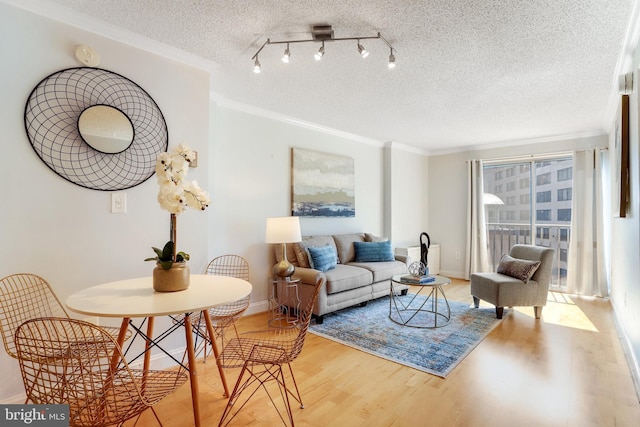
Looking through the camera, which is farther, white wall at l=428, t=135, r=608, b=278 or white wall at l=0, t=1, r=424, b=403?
white wall at l=428, t=135, r=608, b=278

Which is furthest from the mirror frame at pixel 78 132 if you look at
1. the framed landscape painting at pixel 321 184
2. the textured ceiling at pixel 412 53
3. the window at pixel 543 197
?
the window at pixel 543 197

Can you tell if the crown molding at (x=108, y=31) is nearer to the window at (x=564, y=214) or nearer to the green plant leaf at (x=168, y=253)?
the green plant leaf at (x=168, y=253)

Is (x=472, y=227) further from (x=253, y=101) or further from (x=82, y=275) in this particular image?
(x=82, y=275)

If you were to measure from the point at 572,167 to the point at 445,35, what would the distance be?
4111 mm

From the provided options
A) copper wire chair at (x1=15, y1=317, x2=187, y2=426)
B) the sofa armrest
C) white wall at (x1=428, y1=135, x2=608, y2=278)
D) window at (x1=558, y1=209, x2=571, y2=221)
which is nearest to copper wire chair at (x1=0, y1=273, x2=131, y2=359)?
copper wire chair at (x1=15, y1=317, x2=187, y2=426)

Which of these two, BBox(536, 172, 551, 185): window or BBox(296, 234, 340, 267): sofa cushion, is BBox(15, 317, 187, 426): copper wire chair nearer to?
BBox(296, 234, 340, 267): sofa cushion

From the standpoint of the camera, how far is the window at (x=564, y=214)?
520 centimetres

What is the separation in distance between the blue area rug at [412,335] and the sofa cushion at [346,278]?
0.34 m

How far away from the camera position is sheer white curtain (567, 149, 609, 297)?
4.74 meters

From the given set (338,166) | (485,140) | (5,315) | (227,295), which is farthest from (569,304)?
(5,315)

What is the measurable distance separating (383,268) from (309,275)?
3.92 feet

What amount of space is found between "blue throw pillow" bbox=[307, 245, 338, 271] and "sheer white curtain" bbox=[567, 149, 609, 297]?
151 inches

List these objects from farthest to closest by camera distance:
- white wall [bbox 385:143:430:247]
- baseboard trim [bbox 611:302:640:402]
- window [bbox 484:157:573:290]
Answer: white wall [bbox 385:143:430:247] < window [bbox 484:157:573:290] < baseboard trim [bbox 611:302:640:402]

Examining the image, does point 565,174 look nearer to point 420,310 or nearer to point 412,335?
point 420,310
